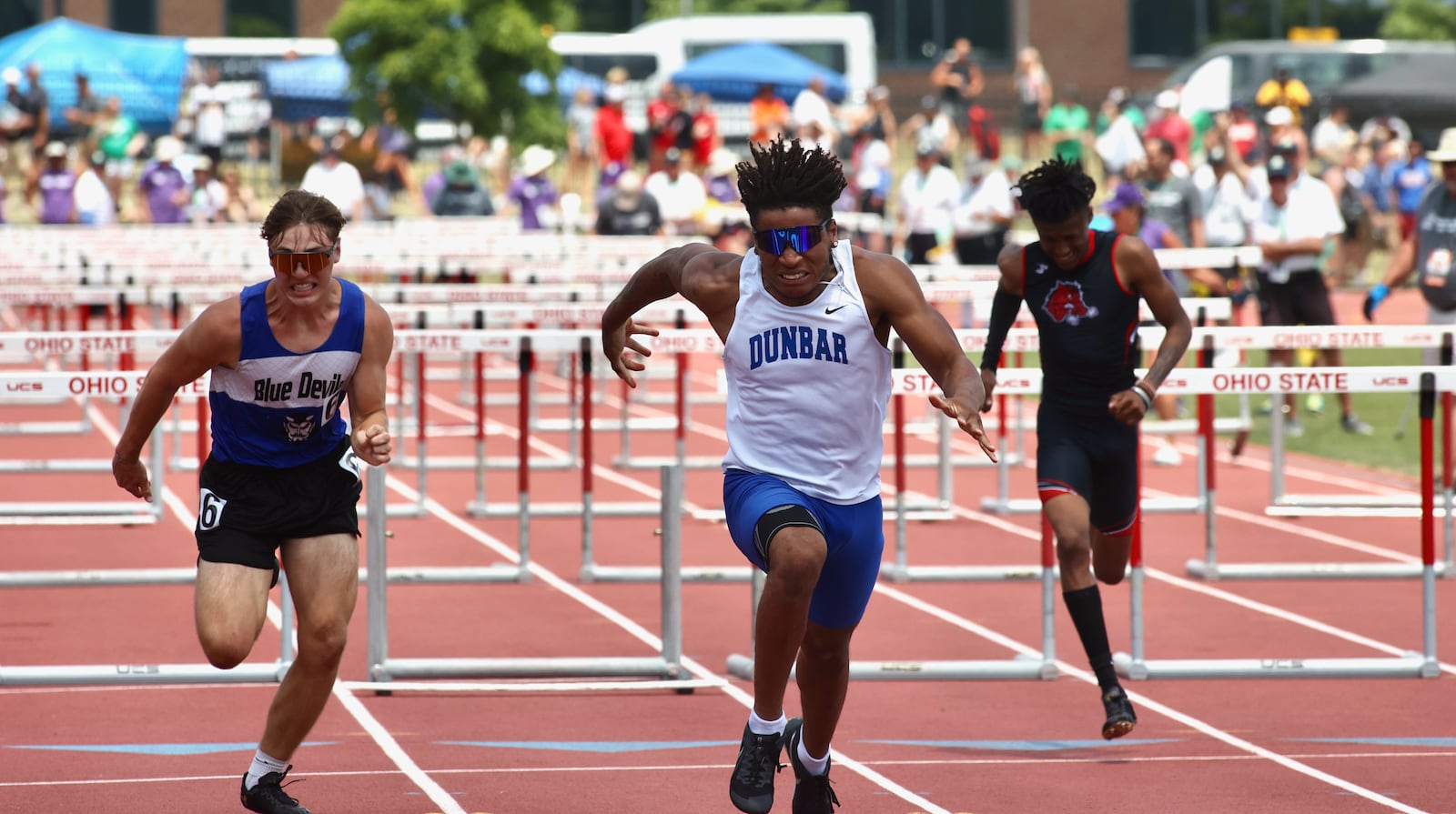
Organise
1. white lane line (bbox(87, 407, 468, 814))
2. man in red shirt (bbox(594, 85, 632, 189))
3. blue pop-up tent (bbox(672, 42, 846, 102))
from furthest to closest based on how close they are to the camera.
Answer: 1. blue pop-up tent (bbox(672, 42, 846, 102))
2. man in red shirt (bbox(594, 85, 632, 189))
3. white lane line (bbox(87, 407, 468, 814))

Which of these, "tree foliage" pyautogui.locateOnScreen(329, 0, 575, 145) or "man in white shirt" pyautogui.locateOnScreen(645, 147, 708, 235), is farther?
"tree foliage" pyautogui.locateOnScreen(329, 0, 575, 145)

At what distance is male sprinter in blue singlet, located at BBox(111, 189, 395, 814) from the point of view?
20.4 feet

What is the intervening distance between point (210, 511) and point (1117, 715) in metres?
3.17

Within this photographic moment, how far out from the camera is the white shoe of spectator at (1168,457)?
16.0m

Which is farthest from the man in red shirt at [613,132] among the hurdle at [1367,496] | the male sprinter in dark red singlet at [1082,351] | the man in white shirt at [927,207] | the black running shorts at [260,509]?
the black running shorts at [260,509]

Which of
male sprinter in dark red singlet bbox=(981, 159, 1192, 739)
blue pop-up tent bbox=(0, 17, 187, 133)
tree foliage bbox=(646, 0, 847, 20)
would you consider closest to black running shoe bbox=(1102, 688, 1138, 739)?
male sprinter in dark red singlet bbox=(981, 159, 1192, 739)

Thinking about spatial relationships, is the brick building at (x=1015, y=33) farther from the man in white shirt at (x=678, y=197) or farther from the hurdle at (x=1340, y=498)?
the hurdle at (x=1340, y=498)

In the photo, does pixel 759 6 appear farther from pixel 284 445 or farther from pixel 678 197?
pixel 284 445

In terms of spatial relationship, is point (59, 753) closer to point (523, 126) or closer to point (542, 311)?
point (542, 311)

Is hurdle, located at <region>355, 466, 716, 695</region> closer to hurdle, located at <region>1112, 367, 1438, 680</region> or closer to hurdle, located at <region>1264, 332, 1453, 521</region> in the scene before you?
hurdle, located at <region>1112, 367, 1438, 680</region>

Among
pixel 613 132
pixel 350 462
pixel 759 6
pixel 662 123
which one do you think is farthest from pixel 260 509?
pixel 759 6

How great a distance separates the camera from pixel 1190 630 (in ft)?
33.5

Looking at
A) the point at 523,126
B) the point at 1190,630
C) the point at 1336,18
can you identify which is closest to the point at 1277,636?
the point at 1190,630

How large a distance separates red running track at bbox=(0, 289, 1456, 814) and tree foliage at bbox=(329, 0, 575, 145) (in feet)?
65.1
